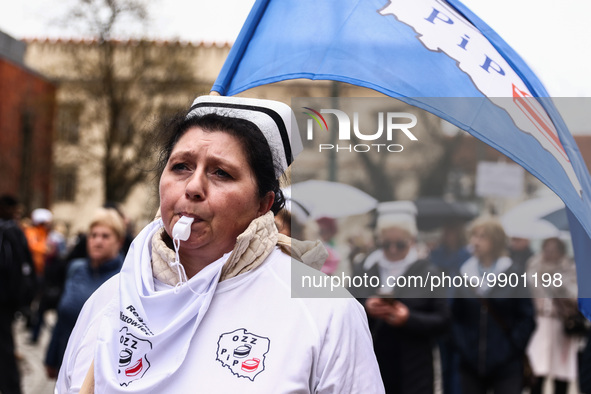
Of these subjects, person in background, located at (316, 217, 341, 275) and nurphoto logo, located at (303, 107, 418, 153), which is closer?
nurphoto logo, located at (303, 107, 418, 153)

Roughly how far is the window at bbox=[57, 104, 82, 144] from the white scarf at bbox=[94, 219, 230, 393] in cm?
2631

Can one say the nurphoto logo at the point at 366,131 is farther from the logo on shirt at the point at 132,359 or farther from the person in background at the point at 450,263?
the person in background at the point at 450,263

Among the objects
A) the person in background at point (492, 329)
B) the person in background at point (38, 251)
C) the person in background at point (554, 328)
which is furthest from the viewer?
the person in background at point (38, 251)

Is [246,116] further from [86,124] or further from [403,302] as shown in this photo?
[86,124]

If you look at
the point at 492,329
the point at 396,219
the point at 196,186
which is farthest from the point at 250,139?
the point at 492,329

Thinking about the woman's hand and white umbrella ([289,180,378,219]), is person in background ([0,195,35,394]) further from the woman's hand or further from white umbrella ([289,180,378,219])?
the woman's hand

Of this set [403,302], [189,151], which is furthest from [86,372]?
[403,302]

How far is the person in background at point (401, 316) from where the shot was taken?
16.2 ft

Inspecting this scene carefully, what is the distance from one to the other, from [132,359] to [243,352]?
0.30 meters

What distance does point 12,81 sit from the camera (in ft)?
93.9

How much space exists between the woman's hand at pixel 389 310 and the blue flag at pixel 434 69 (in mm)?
2408

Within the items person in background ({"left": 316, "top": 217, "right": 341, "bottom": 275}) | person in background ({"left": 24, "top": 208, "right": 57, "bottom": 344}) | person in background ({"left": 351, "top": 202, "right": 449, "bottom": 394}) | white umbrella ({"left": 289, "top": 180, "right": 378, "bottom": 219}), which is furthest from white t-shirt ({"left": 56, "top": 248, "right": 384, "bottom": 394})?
person in background ({"left": 24, "top": 208, "right": 57, "bottom": 344})

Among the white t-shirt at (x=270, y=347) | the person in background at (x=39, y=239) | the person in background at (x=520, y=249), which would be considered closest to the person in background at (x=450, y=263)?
the person in background at (x=520, y=249)

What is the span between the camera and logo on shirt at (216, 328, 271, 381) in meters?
2.04
